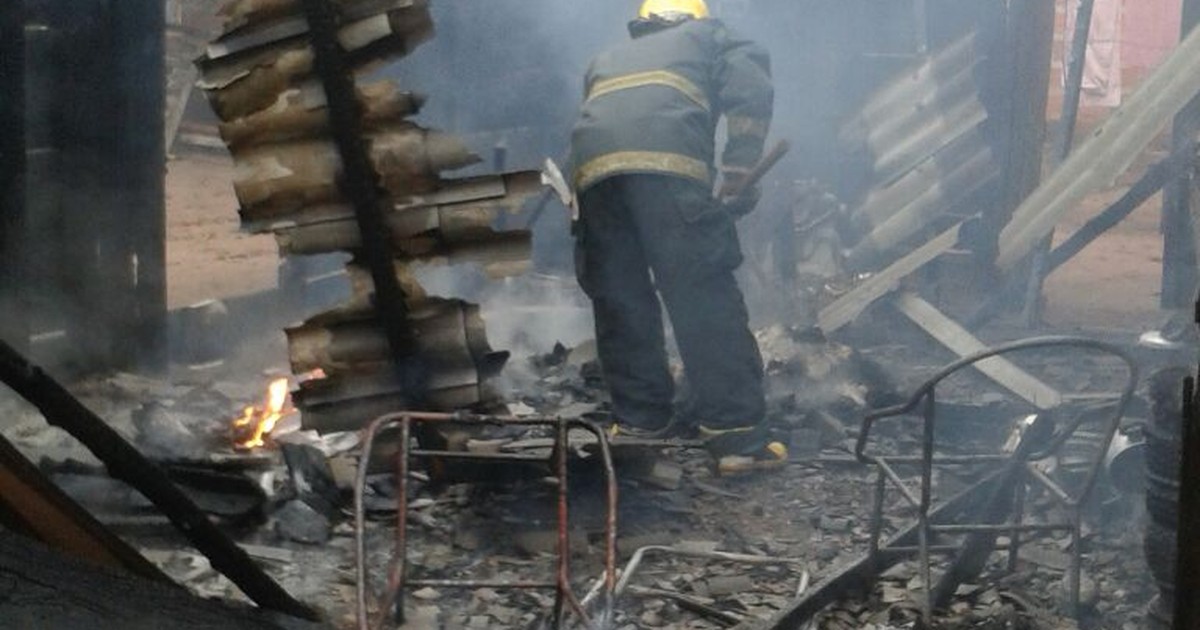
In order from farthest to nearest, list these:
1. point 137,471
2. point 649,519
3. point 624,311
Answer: point 624,311, point 649,519, point 137,471

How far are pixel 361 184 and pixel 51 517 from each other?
228 centimetres

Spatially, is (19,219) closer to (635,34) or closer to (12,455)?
(635,34)

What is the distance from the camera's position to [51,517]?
12.9 feet

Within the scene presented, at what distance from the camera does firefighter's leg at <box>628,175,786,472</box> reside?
6957mm

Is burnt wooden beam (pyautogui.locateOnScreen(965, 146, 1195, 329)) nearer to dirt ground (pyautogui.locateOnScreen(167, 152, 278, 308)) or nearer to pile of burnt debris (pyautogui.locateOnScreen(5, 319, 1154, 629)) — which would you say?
pile of burnt debris (pyautogui.locateOnScreen(5, 319, 1154, 629))

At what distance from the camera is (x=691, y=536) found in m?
6.18

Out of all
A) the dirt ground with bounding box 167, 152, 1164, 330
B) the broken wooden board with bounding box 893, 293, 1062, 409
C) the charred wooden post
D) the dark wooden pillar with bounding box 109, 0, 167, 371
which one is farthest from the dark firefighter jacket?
the dirt ground with bounding box 167, 152, 1164, 330

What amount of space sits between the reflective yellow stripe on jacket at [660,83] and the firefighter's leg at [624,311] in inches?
22.5

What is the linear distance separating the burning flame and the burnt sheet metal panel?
1.08 metres

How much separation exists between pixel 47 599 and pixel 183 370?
18.0 feet

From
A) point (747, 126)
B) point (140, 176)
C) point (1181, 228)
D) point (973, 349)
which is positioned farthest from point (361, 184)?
point (1181, 228)

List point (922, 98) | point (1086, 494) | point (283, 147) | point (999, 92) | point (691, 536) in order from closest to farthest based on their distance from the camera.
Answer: point (1086, 494)
point (283, 147)
point (691, 536)
point (999, 92)
point (922, 98)

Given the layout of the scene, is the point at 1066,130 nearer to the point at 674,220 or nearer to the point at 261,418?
the point at 674,220

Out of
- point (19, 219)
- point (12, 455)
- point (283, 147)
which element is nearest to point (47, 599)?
point (12, 455)
